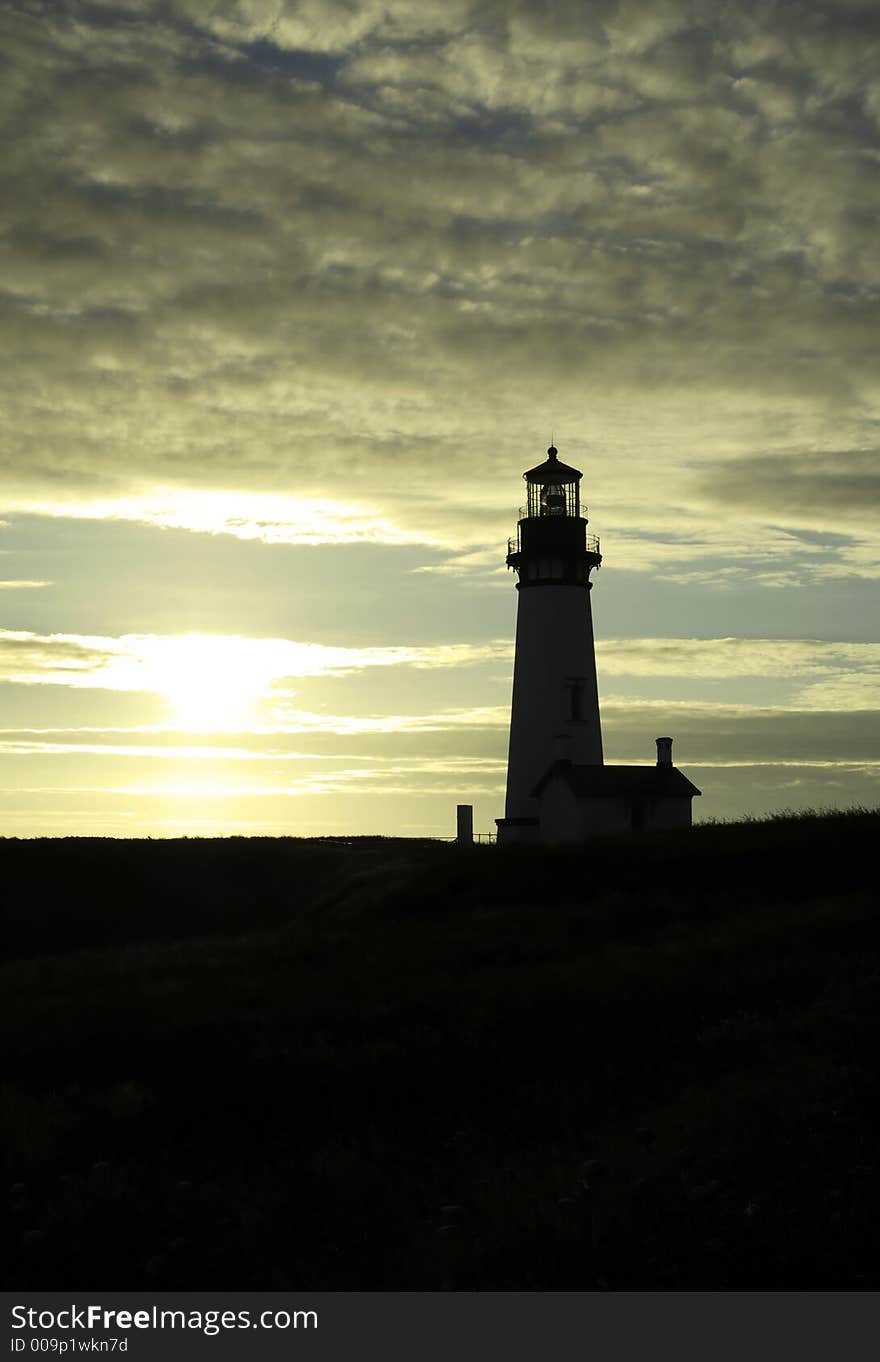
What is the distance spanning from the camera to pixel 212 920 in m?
43.0

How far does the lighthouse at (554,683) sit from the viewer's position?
153ft

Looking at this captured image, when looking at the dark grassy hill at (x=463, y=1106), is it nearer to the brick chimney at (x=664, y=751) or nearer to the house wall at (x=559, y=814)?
the house wall at (x=559, y=814)

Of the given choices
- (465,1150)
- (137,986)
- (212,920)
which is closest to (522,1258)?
(465,1150)

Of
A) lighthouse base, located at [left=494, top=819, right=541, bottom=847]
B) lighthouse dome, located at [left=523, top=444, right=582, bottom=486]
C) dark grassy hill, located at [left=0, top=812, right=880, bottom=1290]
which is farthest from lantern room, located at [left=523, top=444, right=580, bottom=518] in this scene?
dark grassy hill, located at [left=0, top=812, right=880, bottom=1290]

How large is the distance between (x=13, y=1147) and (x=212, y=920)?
30.8m

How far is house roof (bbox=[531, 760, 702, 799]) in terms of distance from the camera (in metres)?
45.0

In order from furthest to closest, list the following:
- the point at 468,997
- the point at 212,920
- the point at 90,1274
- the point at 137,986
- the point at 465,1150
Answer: the point at 212,920, the point at 137,986, the point at 468,997, the point at 465,1150, the point at 90,1274

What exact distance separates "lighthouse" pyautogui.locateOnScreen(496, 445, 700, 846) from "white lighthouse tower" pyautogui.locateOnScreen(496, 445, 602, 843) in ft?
0.13

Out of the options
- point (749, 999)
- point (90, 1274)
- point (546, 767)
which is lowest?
point (90, 1274)

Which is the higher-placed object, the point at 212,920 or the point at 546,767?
the point at 546,767

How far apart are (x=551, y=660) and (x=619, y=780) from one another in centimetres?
555

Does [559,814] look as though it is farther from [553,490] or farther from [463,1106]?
[463,1106]

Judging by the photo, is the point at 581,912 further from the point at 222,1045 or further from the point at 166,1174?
the point at 166,1174

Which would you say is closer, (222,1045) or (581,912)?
(222,1045)
